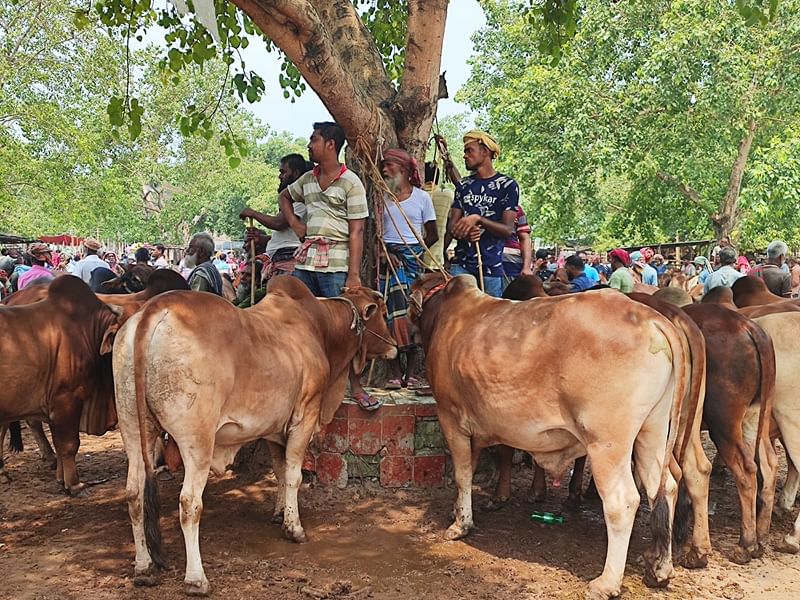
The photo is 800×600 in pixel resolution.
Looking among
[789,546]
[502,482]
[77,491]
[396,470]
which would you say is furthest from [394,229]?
[789,546]

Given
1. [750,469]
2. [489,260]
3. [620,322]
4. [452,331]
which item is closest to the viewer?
[620,322]

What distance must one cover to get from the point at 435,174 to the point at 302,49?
2.06 metres

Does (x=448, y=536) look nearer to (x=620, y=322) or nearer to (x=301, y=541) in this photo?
(x=301, y=541)

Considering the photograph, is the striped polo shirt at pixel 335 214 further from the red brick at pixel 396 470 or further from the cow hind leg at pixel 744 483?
the cow hind leg at pixel 744 483

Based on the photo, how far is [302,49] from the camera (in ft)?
19.0

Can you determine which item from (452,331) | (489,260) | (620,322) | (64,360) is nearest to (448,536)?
(452,331)

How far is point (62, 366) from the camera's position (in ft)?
18.7

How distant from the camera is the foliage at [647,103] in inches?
685

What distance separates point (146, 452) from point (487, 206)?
341 centimetres

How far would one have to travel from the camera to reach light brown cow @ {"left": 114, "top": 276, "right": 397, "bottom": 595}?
13.8 feet

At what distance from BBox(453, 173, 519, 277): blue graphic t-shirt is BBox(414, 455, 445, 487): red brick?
1.62 metres

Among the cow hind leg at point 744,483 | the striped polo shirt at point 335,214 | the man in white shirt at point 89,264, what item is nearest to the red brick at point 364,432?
the striped polo shirt at point 335,214

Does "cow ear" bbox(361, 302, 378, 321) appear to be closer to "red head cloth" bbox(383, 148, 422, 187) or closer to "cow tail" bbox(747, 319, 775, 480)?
"red head cloth" bbox(383, 148, 422, 187)

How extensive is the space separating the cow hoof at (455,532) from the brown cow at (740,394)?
69.1 inches
